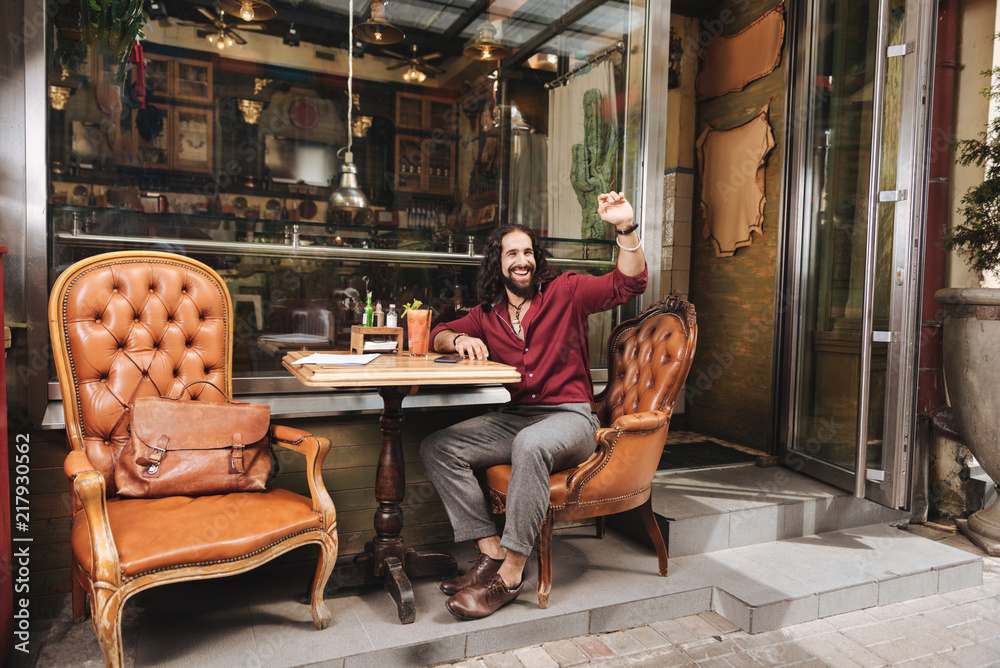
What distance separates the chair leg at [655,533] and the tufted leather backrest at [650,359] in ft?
1.35

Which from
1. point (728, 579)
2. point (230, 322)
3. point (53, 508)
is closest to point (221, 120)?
point (230, 322)

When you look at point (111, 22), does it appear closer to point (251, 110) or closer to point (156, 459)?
point (156, 459)

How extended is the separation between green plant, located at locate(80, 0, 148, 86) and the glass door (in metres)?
3.39

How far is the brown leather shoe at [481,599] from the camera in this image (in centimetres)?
222

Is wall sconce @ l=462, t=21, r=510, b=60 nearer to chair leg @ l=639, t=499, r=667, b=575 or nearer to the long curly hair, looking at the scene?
the long curly hair

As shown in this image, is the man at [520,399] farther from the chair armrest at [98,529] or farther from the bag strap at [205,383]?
the chair armrest at [98,529]

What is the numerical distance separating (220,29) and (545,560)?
4876mm

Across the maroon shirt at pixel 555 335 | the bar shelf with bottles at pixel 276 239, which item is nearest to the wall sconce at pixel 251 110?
the bar shelf with bottles at pixel 276 239

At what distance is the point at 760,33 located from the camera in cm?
→ 439

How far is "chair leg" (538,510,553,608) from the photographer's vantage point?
92.3 inches

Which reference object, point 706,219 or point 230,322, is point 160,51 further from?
point 706,219

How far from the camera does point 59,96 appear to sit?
2.46m

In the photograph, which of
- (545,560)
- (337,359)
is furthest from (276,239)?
(545,560)

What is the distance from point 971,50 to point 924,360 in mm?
1804
